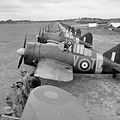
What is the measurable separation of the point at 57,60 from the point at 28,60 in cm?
118

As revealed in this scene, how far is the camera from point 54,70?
6.55m

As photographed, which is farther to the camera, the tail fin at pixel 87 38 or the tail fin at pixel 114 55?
the tail fin at pixel 87 38

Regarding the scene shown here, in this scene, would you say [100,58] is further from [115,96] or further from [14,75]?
[14,75]

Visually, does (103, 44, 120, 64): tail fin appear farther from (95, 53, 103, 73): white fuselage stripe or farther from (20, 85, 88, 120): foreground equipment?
(20, 85, 88, 120): foreground equipment

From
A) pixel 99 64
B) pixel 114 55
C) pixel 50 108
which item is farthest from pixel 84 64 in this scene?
pixel 50 108

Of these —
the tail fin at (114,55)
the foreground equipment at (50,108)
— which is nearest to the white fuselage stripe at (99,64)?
the tail fin at (114,55)

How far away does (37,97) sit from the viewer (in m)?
1.46

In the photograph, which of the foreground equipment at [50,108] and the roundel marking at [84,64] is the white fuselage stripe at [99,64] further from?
the foreground equipment at [50,108]

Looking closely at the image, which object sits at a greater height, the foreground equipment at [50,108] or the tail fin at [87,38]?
the foreground equipment at [50,108]

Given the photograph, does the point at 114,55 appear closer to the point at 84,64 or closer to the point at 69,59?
the point at 84,64

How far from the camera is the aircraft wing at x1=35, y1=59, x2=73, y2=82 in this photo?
6117mm

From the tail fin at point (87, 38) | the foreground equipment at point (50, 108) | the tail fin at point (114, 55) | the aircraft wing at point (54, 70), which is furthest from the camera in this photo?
the tail fin at point (87, 38)

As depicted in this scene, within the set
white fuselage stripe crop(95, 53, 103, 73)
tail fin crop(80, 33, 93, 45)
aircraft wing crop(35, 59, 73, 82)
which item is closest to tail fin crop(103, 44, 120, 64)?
white fuselage stripe crop(95, 53, 103, 73)

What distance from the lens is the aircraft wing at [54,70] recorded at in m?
6.12
